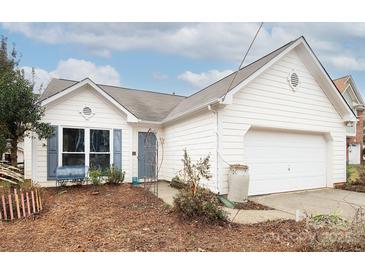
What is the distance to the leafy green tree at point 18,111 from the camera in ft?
24.1

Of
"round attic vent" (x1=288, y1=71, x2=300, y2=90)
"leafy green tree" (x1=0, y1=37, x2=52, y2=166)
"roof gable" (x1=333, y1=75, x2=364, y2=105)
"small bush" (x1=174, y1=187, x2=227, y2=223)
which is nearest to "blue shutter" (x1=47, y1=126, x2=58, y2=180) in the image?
"leafy green tree" (x1=0, y1=37, x2=52, y2=166)

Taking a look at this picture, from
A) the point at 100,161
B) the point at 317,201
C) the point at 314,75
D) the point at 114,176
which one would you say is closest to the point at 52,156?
the point at 100,161

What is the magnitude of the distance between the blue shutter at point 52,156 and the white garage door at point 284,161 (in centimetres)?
685

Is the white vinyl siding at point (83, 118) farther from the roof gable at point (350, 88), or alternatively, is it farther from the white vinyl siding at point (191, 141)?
the roof gable at point (350, 88)

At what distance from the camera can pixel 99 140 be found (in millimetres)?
9898

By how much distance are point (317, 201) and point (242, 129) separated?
3114mm

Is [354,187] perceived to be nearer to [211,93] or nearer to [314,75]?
[314,75]

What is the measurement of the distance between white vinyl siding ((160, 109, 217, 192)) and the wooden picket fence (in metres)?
4.72

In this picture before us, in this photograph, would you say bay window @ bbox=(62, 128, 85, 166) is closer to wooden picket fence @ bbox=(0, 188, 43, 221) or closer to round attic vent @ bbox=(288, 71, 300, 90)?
wooden picket fence @ bbox=(0, 188, 43, 221)

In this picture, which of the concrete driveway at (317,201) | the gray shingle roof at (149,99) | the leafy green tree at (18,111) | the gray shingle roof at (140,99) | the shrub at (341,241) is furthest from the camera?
the gray shingle roof at (140,99)

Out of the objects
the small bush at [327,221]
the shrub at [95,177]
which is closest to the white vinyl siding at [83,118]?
the shrub at [95,177]

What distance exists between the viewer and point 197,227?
15.2ft
